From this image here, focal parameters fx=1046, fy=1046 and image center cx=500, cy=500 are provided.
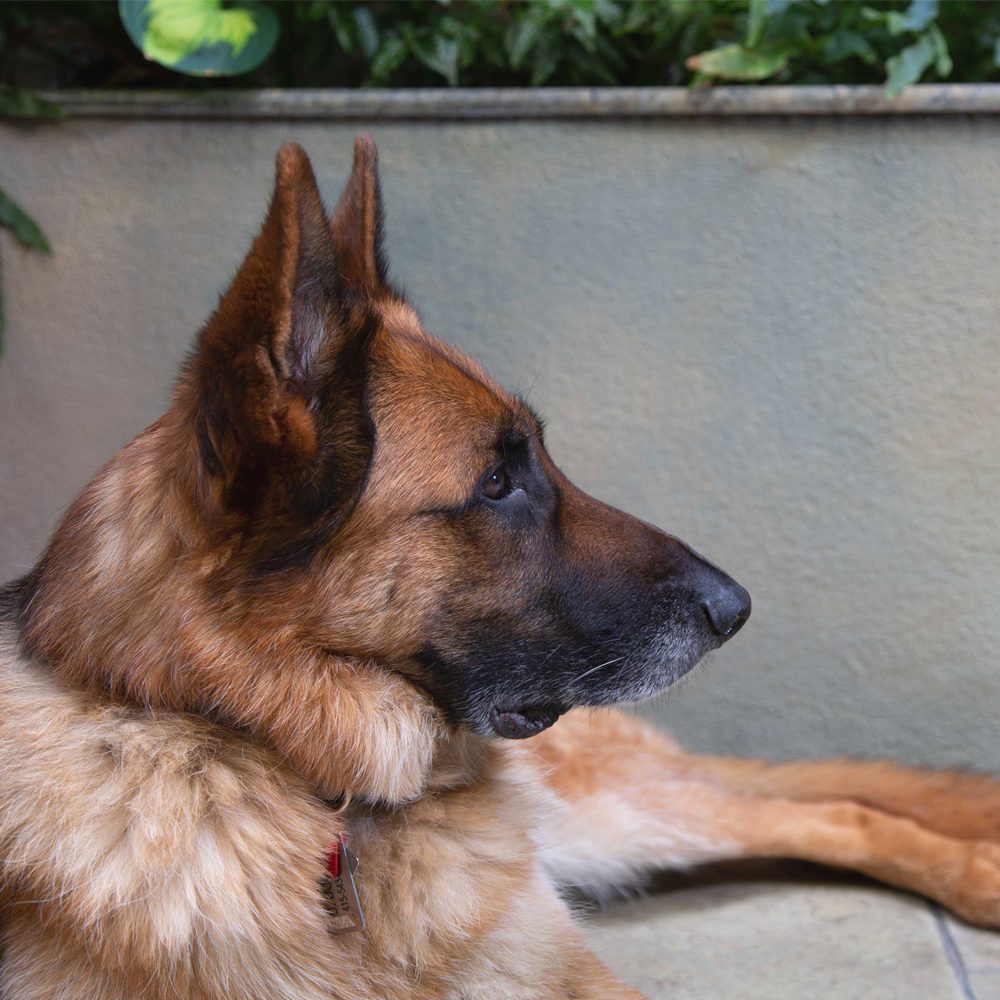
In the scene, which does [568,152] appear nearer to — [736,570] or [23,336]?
[736,570]

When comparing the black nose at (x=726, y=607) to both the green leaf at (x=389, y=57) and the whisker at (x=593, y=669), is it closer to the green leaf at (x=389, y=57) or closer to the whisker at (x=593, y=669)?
the whisker at (x=593, y=669)

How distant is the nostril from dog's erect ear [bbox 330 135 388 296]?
2.81 feet

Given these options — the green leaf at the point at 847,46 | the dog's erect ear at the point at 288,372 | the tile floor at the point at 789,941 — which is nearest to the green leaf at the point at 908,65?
the green leaf at the point at 847,46

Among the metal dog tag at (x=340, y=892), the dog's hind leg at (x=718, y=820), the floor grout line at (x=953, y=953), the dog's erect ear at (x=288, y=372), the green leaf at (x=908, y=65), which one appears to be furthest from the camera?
the green leaf at (x=908, y=65)

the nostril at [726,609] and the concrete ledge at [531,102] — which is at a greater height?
the concrete ledge at [531,102]

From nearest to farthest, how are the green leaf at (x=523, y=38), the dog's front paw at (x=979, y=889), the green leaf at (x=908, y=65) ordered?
the dog's front paw at (x=979, y=889) → the green leaf at (x=908, y=65) → the green leaf at (x=523, y=38)

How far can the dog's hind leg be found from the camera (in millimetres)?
2520

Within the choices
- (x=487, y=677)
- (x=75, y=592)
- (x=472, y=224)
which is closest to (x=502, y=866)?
(x=487, y=677)

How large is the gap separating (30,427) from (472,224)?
1529 millimetres

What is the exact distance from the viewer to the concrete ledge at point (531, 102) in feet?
9.39

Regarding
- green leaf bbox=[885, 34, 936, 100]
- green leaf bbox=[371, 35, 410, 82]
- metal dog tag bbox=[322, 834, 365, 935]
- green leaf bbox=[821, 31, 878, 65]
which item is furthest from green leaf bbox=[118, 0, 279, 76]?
metal dog tag bbox=[322, 834, 365, 935]

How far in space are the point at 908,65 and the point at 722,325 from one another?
0.83m

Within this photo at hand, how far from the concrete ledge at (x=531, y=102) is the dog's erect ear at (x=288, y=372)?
1528 mm

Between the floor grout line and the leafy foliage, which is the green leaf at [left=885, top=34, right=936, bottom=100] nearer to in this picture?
the leafy foliage
